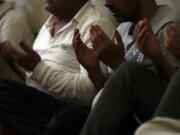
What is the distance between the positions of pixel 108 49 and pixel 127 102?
0.27m

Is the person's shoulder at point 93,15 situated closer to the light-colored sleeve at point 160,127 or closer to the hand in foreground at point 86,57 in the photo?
the hand in foreground at point 86,57

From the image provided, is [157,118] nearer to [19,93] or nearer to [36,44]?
[19,93]

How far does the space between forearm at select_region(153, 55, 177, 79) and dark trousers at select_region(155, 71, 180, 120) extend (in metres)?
0.19

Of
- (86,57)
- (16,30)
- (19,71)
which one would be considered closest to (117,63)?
(86,57)

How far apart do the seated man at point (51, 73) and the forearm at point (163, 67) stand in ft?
1.25

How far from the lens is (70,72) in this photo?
1.75 metres

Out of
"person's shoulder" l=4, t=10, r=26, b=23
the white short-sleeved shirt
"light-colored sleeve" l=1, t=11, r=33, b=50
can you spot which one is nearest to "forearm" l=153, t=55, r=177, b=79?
the white short-sleeved shirt

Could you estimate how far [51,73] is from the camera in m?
1.68

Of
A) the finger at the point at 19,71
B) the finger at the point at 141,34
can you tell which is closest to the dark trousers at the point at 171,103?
the finger at the point at 141,34

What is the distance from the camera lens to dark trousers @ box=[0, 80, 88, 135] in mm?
1469

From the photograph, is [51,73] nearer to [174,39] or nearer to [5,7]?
[174,39]

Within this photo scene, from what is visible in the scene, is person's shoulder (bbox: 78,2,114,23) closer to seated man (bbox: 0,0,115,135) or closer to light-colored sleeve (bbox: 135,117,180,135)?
seated man (bbox: 0,0,115,135)

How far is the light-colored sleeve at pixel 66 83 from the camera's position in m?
1.65

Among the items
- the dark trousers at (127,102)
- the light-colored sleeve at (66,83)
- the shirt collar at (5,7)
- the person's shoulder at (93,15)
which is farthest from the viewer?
the shirt collar at (5,7)
